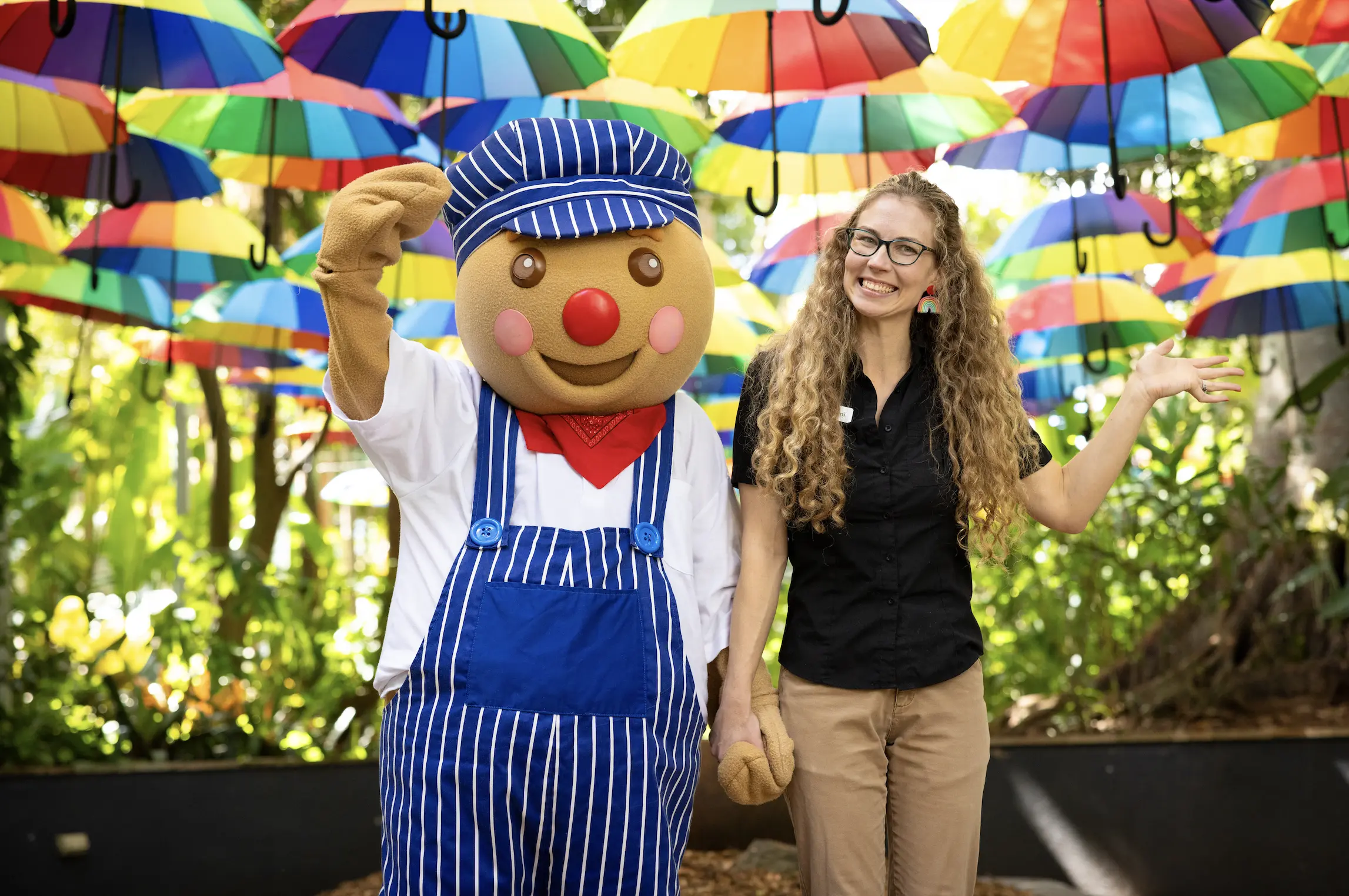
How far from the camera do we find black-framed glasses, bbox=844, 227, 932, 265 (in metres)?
2.57

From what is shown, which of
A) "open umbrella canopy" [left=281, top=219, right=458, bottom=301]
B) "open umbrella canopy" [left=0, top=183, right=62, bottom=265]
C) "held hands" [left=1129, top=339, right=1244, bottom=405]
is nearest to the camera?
"held hands" [left=1129, top=339, right=1244, bottom=405]

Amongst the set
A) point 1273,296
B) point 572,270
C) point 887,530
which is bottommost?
point 887,530

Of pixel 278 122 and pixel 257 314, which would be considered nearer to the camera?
pixel 278 122

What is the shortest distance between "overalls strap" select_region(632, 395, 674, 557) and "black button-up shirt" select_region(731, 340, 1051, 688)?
0.59ft

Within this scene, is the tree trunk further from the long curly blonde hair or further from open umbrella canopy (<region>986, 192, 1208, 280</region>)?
the long curly blonde hair

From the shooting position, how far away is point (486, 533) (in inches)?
89.9

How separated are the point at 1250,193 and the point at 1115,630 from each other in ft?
7.67

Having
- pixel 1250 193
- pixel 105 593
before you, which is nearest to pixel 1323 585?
pixel 1250 193

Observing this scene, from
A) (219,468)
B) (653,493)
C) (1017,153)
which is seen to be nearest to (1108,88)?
(1017,153)

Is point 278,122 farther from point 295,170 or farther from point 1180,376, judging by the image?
point 1180,376

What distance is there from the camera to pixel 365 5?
3.55 meters

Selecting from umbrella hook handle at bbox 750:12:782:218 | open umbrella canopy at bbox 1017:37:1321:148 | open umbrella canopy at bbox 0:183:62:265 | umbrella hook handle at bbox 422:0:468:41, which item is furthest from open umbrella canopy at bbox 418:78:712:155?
open umbrella canopy at bbox 0:183:62:265

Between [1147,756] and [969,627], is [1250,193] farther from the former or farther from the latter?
[969,627]

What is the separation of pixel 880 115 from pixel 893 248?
2161 mm
